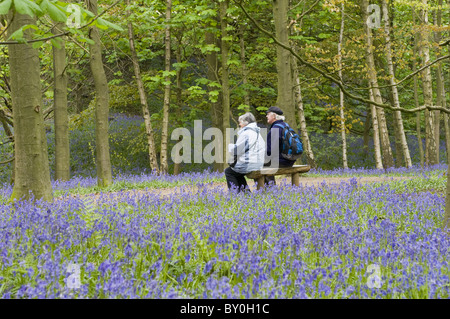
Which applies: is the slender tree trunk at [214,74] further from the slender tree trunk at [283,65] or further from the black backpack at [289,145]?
the black backpack at [289,145]

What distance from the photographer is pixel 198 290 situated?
3553mm

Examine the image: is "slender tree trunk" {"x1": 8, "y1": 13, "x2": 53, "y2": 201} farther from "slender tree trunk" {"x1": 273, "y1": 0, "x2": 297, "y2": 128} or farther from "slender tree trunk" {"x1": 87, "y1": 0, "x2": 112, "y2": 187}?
"slender tree trunk" {"x1": 273, "y1": 0, "x2": 297, "y2": 128}

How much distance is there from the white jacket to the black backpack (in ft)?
2.72

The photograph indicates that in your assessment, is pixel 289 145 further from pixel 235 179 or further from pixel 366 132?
pixel 366 132

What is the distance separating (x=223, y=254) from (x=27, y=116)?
14.7 ft

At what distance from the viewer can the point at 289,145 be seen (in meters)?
9.73

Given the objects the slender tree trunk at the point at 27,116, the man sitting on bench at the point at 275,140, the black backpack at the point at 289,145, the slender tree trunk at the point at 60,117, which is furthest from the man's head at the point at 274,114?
the slender tree trunk at the point at 60,117

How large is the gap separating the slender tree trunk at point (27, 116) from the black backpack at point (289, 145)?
4910 millimetres

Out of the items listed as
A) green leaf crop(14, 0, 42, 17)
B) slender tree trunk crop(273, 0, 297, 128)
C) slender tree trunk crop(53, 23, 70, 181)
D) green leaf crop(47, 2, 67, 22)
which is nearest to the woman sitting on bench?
slender tree trunk crop(273, 0, 297, 128)

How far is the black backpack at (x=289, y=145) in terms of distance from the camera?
9711 millimetres

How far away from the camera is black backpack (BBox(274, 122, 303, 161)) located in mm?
9711

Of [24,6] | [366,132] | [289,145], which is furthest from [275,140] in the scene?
[366,132]

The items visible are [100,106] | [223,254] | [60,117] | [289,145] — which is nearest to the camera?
[223,254]
